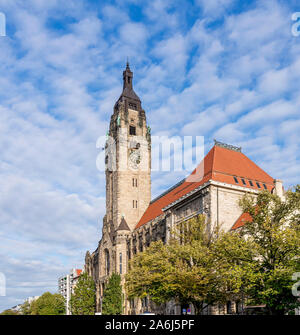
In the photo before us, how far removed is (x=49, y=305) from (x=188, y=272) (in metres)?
76.4

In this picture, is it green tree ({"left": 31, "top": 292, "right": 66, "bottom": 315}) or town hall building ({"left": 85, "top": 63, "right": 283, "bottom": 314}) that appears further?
green tree ({"left": 31, "top": 292, "right": 66, "bottom": 315})

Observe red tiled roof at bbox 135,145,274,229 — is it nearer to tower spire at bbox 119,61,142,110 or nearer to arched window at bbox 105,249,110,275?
arched window at bbox 105,249,110,275

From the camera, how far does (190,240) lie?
32.9 m

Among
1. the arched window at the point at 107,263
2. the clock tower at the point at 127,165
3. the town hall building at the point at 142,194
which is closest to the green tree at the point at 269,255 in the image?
the town hall building at the point at 142,194

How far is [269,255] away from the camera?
77.9 feet

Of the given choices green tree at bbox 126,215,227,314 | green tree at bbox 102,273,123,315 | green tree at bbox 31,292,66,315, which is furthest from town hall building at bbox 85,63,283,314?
green tree at bbox 31,292,66,315

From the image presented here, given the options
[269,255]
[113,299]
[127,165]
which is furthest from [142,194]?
[269,255]

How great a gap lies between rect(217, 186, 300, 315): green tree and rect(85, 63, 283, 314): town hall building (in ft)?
36.2

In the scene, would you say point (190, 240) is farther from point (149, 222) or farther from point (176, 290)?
point (149, 222)

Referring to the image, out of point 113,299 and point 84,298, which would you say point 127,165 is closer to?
point 84,298

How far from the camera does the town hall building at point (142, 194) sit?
41312 mm

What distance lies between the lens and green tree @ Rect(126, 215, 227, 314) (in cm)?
2942

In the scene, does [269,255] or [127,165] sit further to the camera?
[127,165]
